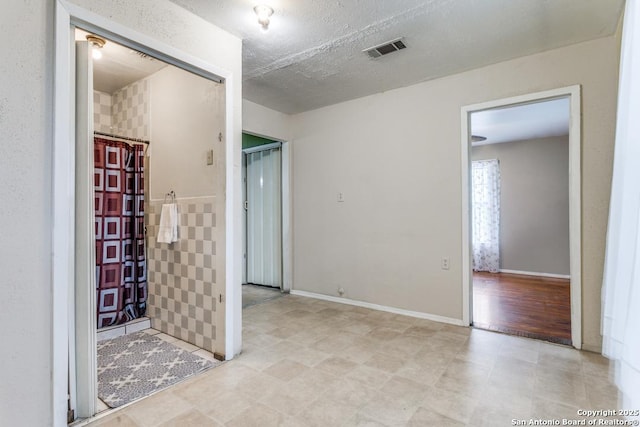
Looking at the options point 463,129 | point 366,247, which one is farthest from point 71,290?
point 463,129

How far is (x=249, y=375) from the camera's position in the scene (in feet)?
6.89

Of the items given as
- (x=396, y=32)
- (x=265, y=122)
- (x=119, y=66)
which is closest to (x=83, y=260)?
(x=119, y=66)

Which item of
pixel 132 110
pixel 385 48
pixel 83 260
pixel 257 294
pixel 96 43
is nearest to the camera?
pixel 83 260

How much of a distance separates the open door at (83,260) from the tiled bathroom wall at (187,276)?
83 cm

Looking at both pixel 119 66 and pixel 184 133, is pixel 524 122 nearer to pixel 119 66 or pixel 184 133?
pixel 184 133

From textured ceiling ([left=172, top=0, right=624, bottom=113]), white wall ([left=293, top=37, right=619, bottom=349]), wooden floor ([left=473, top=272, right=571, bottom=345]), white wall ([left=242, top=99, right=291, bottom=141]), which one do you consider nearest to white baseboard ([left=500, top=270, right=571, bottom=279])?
wooden floor ([left=473, top=272, right=571, bottom=345])

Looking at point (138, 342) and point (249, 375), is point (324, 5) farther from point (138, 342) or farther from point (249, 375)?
point (138, 342)

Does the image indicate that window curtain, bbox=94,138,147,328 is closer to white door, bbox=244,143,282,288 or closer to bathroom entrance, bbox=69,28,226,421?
bathroom entrance, bbox=69,28,226,421

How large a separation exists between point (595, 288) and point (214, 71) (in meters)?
3.42

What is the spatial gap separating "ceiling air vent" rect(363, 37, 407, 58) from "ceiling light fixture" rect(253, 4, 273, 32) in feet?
3.00

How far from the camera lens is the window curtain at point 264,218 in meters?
4.63

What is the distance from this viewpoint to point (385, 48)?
256 cm

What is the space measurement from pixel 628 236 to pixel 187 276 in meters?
2.80

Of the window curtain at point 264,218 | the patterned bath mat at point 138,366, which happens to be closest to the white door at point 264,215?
the window curtain at point 264,218
